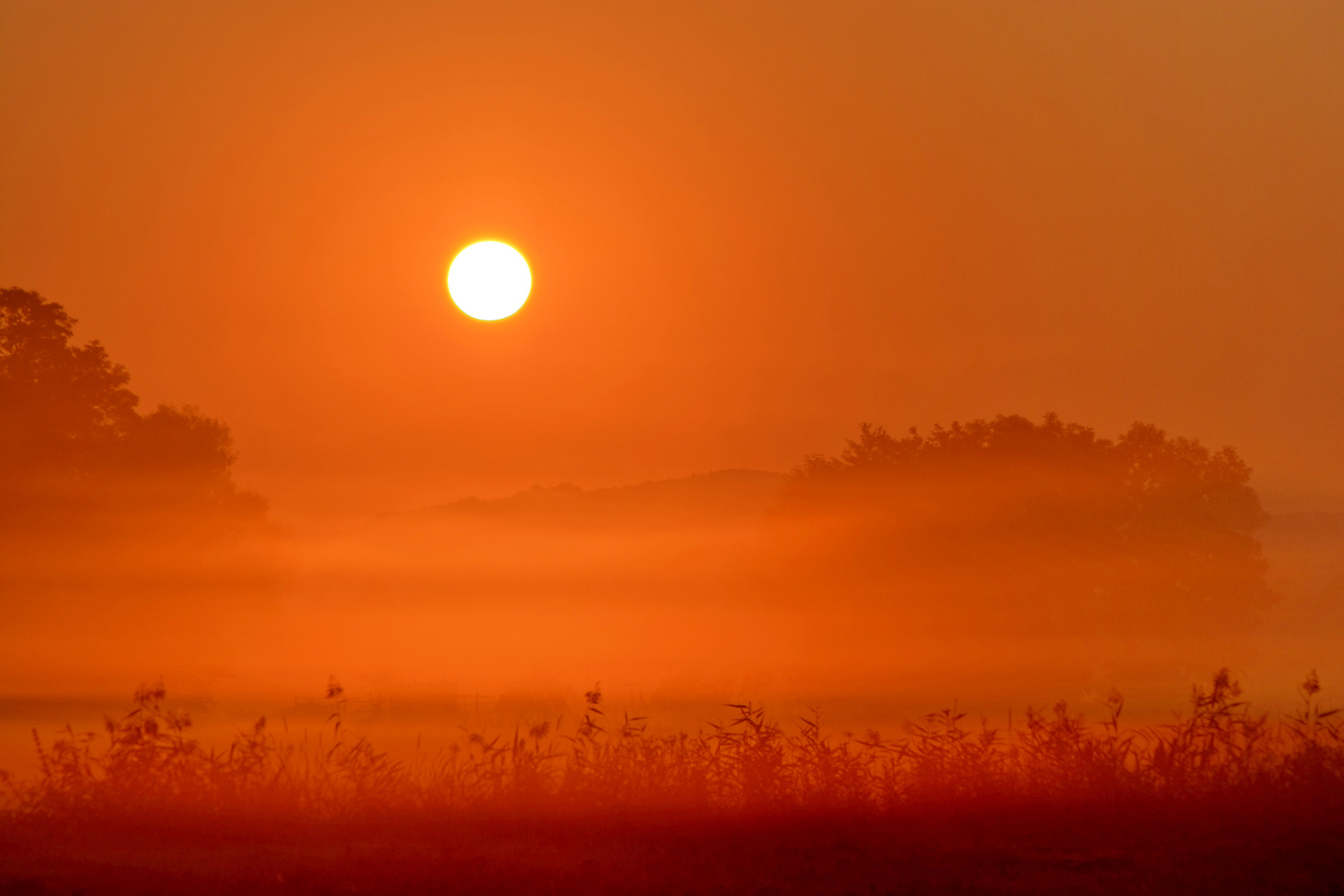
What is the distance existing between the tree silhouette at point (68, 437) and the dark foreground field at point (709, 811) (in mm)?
18554

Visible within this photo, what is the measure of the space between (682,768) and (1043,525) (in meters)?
31.6

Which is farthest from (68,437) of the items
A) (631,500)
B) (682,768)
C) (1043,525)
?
(631,500)

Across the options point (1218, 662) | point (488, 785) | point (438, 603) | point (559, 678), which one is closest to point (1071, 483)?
point (1218, 662)

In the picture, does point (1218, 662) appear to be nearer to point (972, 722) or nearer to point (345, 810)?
point (972, 722)

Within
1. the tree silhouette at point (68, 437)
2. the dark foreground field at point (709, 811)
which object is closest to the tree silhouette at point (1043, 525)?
the tree silhouette at point (68, 437)

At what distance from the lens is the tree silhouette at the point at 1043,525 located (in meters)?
38.8

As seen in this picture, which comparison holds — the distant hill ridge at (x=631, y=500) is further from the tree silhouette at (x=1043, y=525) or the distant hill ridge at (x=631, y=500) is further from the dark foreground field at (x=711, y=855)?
the dark foreground field at (x=711, y=855)

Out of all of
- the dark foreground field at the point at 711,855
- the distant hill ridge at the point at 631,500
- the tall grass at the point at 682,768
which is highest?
the distant hill ridge at the point at 631,500

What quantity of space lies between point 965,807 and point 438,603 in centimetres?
4061

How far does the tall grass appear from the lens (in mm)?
9727

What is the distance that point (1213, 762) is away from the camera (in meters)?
10.7

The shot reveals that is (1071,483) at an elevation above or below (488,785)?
above

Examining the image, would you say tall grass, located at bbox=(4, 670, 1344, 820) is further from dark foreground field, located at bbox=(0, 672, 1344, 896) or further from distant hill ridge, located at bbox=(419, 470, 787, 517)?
distant hill ridge, located at bbox=(419, 470, 787, 517)

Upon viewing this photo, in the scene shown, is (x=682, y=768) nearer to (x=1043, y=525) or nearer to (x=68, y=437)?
(x=68, y=437)
